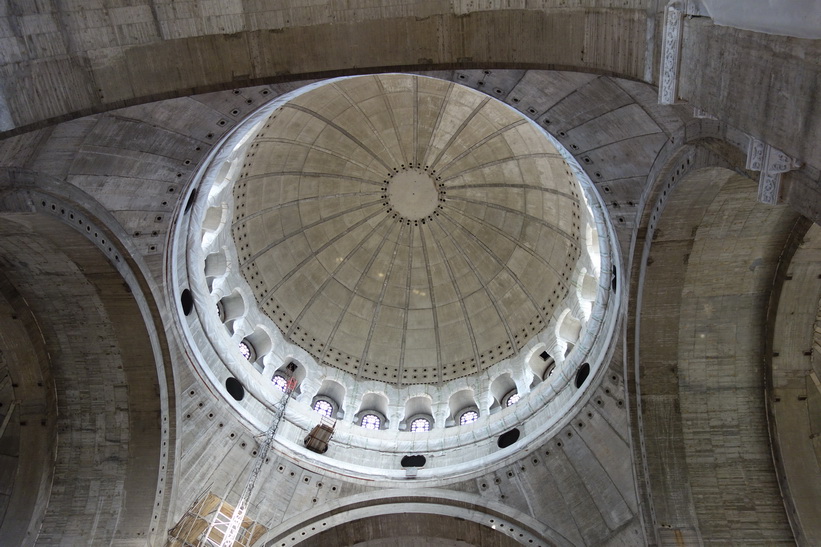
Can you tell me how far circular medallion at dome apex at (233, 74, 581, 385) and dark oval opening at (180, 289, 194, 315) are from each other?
15.1ft

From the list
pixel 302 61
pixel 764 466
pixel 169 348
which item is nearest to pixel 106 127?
pixel 302 61

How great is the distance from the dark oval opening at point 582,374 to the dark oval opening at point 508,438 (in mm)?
2206

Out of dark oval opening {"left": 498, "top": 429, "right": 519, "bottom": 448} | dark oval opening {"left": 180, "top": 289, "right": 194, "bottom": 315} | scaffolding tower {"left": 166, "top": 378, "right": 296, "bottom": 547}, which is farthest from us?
dark oval opening {"left": 498, "top": 429, "right": 519, "bottom": 448}

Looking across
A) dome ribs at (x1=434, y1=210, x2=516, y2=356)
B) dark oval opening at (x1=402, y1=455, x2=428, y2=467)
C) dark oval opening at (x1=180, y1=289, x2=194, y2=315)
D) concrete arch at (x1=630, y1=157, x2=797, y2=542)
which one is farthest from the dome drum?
concrete arch at (x1=630, y1=157, x2=797, y2=542)

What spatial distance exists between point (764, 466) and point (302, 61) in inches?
465

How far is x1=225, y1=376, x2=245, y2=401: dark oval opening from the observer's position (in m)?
16.8

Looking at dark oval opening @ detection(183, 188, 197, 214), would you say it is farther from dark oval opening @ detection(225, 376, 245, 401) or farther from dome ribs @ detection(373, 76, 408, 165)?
dome ribs @ detection(373, 76, 408, 165)

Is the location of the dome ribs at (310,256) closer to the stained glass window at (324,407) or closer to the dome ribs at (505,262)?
the dome ribs at (505,262)

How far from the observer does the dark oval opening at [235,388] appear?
660 inches

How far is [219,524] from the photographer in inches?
591

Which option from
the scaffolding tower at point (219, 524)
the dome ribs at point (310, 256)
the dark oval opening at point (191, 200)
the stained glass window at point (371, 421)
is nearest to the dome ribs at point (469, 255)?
the dome ribs at point (310, 256)

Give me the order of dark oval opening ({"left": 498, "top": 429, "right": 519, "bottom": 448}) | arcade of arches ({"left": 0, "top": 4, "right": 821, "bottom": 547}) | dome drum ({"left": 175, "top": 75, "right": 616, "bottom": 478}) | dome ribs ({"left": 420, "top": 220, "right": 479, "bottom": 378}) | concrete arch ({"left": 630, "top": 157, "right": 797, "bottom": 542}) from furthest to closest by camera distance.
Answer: dome ribs ({"left": 420, "top": 220, "right": 479, "bottom": 378}) < dome drum ({"left": 175, "top": 75, "right": 616, "bottom": 478}) < dark oval opening ({"left": 498, "top": 429, "right": 519, "bottom": 448}) < concrete arch ({"left": 630, "top": 157, "right": 797, "bottom": 542}) < arcade of arches ({"left": 0, "top": 4, "right": 821, "bottom": 547})

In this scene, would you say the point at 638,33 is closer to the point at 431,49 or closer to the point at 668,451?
the point at 431,49

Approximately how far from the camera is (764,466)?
13.3 meters
